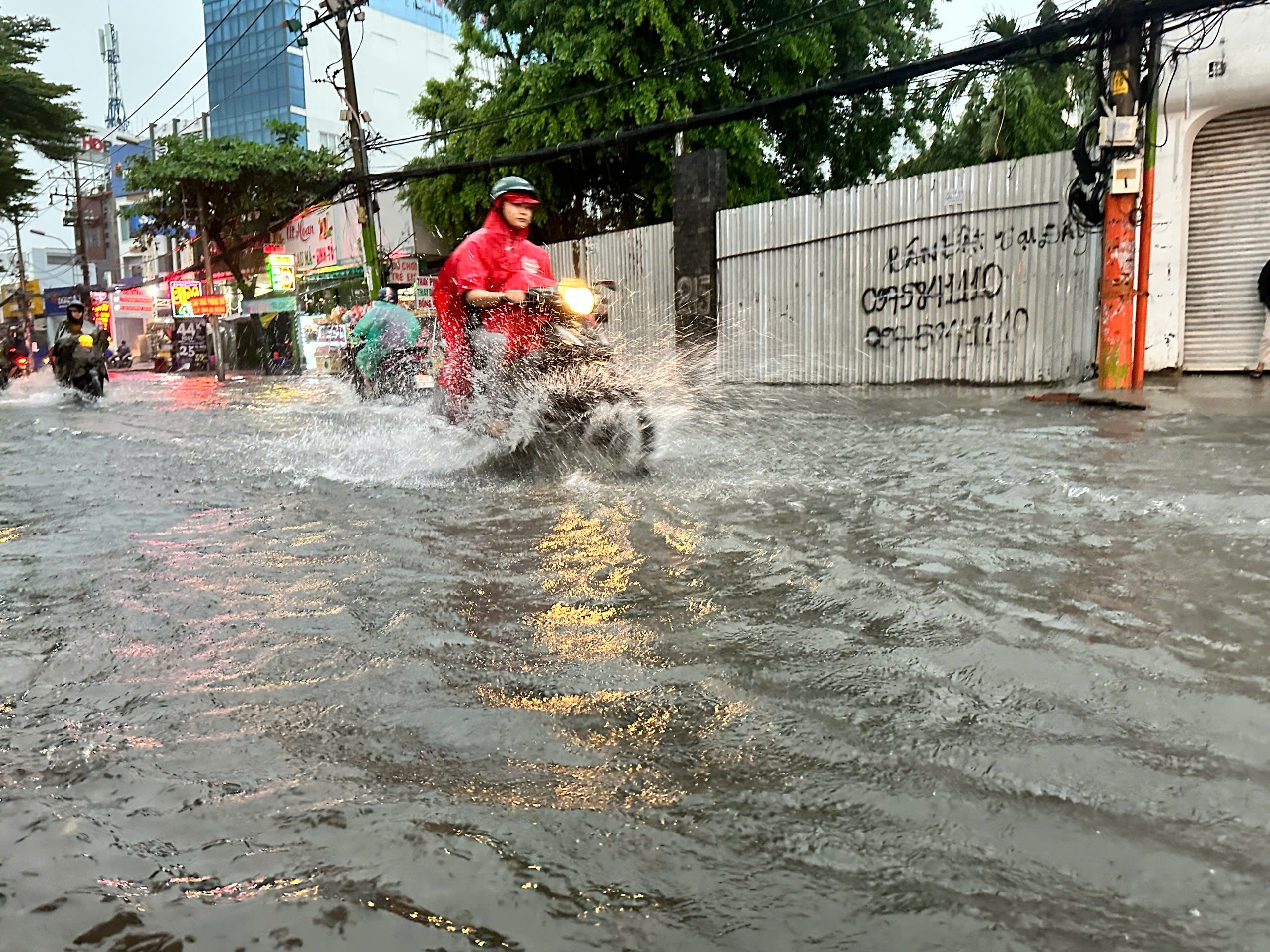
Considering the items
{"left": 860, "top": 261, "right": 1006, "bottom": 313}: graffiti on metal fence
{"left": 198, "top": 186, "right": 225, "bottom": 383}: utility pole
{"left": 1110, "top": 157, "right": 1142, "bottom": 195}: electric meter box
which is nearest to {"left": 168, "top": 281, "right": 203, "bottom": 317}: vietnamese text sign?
{"left": 198, "top": 186, "right": 225, "bottom": 383}: utility pole

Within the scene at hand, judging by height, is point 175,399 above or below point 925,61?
below

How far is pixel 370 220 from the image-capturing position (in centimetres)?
2112

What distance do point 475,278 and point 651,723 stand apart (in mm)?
4032

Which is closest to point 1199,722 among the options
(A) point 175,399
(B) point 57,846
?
(B) point 57,846

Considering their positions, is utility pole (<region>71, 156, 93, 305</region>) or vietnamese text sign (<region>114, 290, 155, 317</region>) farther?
utility pole (<region>71, 156, 93, 305</region>)

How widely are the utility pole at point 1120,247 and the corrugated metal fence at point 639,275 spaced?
730cm

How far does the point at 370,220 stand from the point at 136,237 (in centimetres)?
2125

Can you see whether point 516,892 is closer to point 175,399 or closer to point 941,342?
point 941,342

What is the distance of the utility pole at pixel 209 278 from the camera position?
2703 cm

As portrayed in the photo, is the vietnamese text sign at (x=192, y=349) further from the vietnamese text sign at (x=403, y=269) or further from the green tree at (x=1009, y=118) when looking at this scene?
the green tree at (x=1009, y=118)

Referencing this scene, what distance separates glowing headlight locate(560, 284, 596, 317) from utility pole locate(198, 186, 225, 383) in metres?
22.6

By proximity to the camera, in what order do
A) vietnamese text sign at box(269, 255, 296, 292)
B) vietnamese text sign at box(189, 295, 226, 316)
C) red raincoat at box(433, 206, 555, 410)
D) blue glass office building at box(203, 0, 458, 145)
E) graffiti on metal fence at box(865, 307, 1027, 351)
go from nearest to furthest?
red raincoat at box(433, 206, 555, 410) → graffiti on metal fence at box(865, 307, 1027, 351) → vietnamese text sign at box(189, 295, 226, 316) → vietnamese text sign at box(269, 255, 296, 292) → blue glass office building at box(203, 0, 458, 145)

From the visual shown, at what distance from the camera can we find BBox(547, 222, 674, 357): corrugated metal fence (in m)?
15.9

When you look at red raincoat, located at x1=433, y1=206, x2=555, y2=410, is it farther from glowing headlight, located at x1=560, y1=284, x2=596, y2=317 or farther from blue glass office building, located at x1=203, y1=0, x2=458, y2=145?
Result: blue glass office building, located at x1=203, y1=0, x2=458, y2=145
